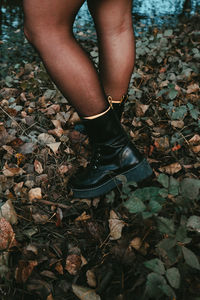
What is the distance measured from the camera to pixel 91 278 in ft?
2.55

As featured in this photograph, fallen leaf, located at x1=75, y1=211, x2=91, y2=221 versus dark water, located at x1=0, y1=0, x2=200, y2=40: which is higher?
dark water, located at x1=0, y1=0, x2=200, y2=40

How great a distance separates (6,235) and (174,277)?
58 cm

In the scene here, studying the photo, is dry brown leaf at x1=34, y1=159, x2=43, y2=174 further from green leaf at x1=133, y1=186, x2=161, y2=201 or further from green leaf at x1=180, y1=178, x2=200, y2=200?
green leaf at x1=180, y1=178, x2=200, y2=200

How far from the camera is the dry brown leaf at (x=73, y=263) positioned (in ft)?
2.71

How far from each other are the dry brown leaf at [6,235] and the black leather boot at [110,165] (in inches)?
12.2

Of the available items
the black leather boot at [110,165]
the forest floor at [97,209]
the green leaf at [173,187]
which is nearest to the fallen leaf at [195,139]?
the forest floor at [97,209]

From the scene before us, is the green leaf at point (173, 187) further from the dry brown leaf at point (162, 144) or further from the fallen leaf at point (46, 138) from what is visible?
the fallen leaf at point (46, 138)

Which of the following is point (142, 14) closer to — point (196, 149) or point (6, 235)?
point (196, 149)

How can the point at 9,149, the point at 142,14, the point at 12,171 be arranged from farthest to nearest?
the point at 142,14 → the point at 9,149 → the point at 12,171

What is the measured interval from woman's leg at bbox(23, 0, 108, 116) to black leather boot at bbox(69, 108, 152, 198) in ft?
0.38

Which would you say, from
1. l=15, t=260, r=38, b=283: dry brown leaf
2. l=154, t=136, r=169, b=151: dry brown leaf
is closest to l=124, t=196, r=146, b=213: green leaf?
A: l=15, t=260, r=38, b=283: dry brown leaf

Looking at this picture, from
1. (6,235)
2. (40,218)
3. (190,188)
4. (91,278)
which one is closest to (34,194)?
(40,218)

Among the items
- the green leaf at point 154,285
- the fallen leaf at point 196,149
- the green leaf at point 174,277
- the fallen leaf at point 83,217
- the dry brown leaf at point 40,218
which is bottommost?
the fallen leaf at point 83,217

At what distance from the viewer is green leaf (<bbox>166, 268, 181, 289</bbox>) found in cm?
63
